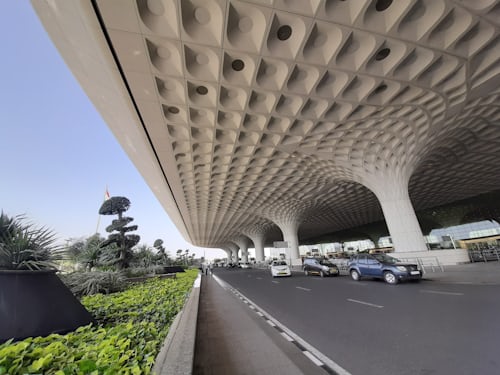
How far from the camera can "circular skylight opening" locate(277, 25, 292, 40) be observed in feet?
23.2

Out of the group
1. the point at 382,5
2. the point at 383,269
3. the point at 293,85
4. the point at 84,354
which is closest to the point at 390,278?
the point at 383,269

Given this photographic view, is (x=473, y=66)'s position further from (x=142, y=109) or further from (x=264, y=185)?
(x=264, y=185)

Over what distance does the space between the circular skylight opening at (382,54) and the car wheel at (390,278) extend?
33.1ft

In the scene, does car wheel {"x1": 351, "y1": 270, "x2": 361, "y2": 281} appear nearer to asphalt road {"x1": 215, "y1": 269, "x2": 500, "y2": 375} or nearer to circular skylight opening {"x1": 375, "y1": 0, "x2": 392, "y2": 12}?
asphalt road {"x1": 215, "y1": 269, "x2": 500, "y2": 375}

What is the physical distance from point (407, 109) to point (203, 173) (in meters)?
15.5

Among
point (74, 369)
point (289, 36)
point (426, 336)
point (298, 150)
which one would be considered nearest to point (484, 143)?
point (298, 150)

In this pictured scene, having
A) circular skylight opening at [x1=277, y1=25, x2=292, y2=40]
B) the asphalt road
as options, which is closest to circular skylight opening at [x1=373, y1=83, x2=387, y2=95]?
circular skylight opening at [x1=277, y1=25, x2=292, y2=40]

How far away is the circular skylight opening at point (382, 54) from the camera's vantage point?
8420 millimetres

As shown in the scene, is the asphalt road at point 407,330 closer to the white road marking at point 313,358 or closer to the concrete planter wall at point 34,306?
the white road marking at point 313,358

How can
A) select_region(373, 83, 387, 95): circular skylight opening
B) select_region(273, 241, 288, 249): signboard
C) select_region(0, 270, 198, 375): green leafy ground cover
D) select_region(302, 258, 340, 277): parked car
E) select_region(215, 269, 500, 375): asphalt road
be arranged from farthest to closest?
1. select_region(273, 241, 288, 249): signboard
2. select_region(302, 258, 340, 277): parked car
3. select_region(373, 83, 387, 95): circular skylight opening
4. select_region(215, 269, 500, 375): asphalt road
5. select_region(0, 270, 198, 375): green leafy ground cover

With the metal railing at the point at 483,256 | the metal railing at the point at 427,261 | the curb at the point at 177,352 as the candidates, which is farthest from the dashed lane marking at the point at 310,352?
the metal railing at the point at 483,256

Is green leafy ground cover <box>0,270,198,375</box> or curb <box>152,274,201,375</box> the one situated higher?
green leafy ground cover <box>0,270,198,375</box>

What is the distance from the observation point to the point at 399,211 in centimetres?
1627

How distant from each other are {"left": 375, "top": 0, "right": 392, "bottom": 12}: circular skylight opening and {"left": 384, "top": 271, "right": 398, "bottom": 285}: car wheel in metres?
11.3
